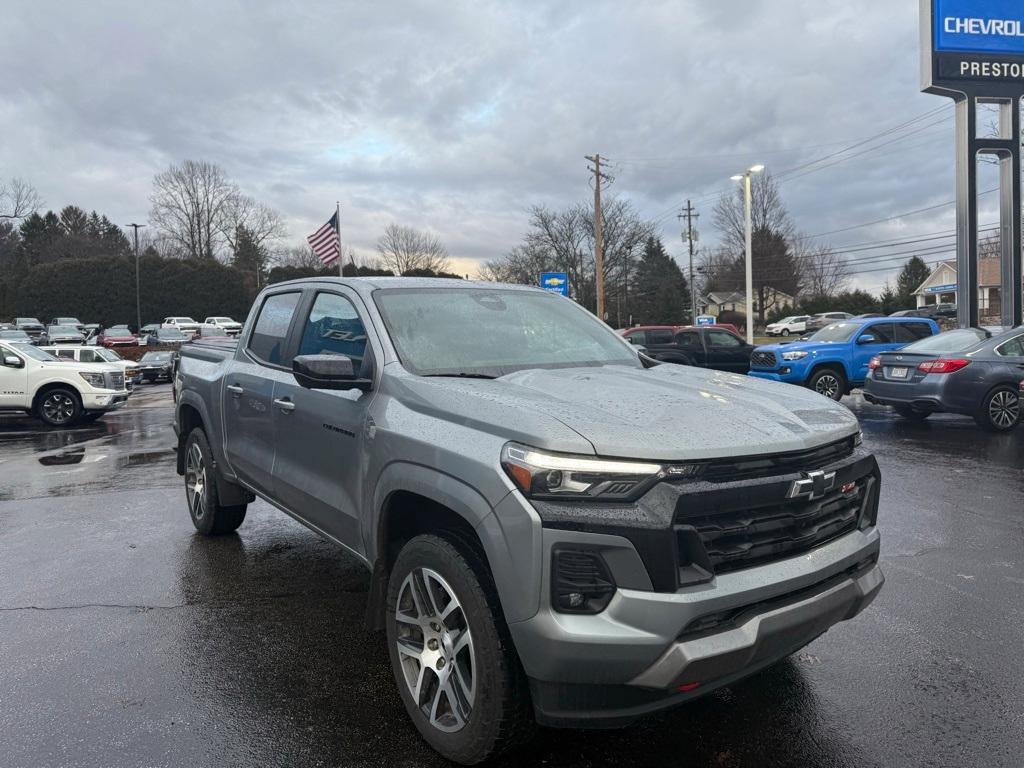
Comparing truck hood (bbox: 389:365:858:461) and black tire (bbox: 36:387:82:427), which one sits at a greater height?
truck hood (bbox: 389:365:858:461)

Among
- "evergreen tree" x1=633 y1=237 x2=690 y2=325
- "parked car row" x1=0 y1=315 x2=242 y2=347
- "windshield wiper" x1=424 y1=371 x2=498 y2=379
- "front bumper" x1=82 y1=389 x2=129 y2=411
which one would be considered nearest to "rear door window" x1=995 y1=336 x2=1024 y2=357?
"windshield wiper" x1=424 y1=371 x2=498 y2=379

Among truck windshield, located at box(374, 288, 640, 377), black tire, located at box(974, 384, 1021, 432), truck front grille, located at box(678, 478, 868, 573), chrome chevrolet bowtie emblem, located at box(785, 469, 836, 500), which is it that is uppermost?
truck windshield, located at box(374, 288, 640, 377)

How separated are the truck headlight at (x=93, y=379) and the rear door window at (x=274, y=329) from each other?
11.8 metres

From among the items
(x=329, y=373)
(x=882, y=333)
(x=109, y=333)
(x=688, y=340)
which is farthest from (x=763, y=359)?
(x=109, y=333)

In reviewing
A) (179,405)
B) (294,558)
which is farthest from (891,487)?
(179,405)

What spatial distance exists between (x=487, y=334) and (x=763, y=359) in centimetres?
1221

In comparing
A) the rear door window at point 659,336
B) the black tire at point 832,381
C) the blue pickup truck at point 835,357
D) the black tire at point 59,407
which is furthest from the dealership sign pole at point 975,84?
the black tire at point 59,407

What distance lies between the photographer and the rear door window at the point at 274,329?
4.47 metres

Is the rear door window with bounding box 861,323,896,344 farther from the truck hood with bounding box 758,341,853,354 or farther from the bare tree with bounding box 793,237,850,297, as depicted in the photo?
the bare tree with bounding box 793,237,850,297

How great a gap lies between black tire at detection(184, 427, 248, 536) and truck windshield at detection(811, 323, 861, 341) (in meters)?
12.5

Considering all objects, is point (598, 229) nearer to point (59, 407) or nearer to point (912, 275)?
point (59, 407)

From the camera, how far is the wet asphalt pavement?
279cm

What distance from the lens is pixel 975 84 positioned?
16.9 m

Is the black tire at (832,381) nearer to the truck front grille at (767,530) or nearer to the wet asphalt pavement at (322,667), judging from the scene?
the wet asphalt pavement at (322,667)
